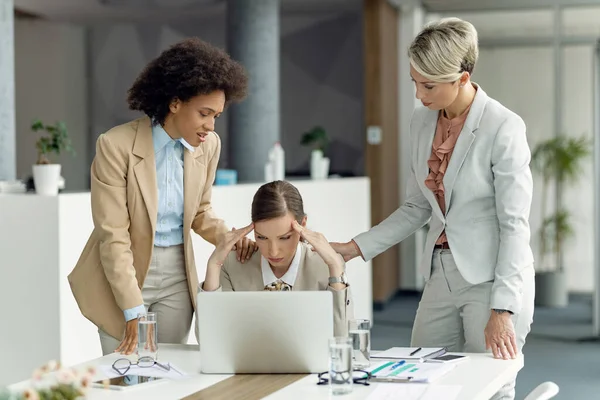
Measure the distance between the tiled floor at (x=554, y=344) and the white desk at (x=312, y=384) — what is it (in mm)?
2874

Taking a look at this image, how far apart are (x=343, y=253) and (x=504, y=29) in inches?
297

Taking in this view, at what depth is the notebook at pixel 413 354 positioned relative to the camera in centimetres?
284

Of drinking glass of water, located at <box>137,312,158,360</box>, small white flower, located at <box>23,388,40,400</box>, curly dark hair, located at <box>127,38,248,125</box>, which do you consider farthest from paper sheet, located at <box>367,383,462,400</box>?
curly dark hair, located at <box>127,38,248,125</box>

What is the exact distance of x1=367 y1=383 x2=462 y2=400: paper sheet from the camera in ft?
7.93

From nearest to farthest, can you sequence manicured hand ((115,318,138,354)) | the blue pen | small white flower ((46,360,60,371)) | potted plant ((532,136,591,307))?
small white flower ((46,360,60,371)), the blue pen, manicured hand ((115,318,138,354)), potted plant ((532,136,591,307))

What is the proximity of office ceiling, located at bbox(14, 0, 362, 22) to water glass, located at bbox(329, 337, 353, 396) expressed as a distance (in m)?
7.83

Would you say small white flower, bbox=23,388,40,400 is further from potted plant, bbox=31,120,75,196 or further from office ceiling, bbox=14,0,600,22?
office ceiling, bbox=14,0,600,22

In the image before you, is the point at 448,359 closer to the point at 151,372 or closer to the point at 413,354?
the point at 413,354

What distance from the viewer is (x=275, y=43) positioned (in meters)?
7.55

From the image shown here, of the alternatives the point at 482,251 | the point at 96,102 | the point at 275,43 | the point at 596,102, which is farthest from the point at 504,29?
the point at 482,251

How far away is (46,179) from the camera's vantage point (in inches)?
182

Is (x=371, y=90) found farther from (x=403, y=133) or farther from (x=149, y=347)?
(x=149, y=347)

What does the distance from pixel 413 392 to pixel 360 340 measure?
0.30m

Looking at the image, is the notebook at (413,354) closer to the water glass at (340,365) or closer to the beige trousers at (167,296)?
the water glass at (340,365)
